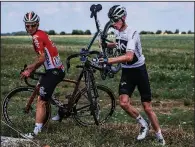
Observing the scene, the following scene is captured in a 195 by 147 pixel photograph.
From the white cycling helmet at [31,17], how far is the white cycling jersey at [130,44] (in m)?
1.58

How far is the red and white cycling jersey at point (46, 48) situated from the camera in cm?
895

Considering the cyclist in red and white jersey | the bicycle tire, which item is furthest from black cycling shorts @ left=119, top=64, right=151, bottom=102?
the cyclist in red and white jersey

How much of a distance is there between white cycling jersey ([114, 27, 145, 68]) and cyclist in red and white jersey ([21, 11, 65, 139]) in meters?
1.35

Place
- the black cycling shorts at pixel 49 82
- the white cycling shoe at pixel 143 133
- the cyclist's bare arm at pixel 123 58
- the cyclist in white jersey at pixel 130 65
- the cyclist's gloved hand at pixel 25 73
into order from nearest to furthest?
1. the cyclist's bare arm at pixel 123 58
2. the cyclist in white jersey at pixel 130 65
3. the white cycling shoe at pixel 143 133
4. the cyclist's gloved hand at pixel 25 73
5. the black cycling shorts at pixel 49 82

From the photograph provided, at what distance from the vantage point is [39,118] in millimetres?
9320

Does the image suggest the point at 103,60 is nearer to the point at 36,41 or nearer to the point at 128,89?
the point at 128,89

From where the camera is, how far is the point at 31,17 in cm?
901

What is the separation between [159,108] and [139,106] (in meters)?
0.81

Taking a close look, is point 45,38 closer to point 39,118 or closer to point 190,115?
point 39,118

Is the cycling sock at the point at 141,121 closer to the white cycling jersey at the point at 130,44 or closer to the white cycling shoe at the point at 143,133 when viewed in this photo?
the white cycling shoe at the point at 143,133

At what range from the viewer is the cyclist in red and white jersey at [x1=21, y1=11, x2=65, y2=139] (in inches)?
353

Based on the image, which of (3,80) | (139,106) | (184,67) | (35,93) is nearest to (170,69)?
(184,67)

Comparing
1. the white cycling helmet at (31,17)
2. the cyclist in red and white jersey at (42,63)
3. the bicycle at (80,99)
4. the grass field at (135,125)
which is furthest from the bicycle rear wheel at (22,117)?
the white cycling helmet at (31,17)

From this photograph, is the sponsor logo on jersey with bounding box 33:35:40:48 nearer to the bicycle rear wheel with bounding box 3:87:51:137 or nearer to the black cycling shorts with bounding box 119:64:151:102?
the bicycle rear wheel with bounding box 3:87:51:137
